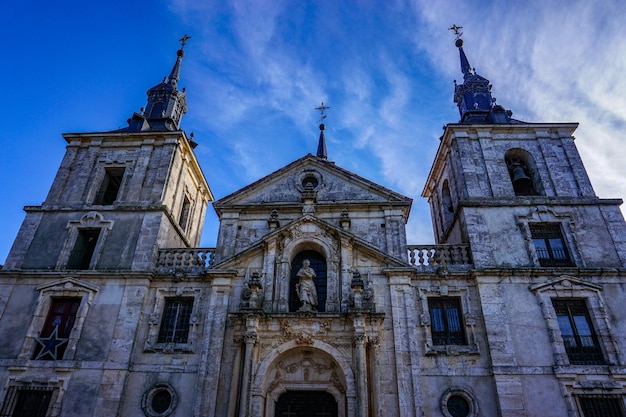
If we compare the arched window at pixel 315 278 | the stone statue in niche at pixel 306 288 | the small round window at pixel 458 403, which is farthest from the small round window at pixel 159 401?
the small round window at pixel 458 403

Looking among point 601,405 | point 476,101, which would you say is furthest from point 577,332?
point 476,101

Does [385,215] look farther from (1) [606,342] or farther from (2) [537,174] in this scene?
(1) [606,342]

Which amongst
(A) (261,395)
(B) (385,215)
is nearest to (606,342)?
(B) (385,215)

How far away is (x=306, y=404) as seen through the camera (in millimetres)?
12055

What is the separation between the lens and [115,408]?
1155 cm

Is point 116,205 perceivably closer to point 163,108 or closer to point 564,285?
point 163,108

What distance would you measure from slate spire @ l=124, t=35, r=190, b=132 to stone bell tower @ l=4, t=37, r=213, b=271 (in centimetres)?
7

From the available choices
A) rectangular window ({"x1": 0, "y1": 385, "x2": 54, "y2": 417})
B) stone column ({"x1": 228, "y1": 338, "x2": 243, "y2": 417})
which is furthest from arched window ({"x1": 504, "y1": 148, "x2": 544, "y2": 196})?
rectangular window ({"x1": 0, "y1": 385, "x2": 54, "y2": 417})

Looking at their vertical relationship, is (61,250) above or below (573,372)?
above

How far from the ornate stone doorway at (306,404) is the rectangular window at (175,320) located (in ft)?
11.3

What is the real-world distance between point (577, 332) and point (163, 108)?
1819cm

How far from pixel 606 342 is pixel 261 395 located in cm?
942

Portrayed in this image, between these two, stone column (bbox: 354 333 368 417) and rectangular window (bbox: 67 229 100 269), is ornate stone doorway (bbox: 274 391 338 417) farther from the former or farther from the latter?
rectangular window (bbox: 67 229 100 269)

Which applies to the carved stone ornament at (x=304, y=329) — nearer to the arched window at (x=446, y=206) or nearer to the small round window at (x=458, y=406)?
the small round window at (x=458, y=406)
